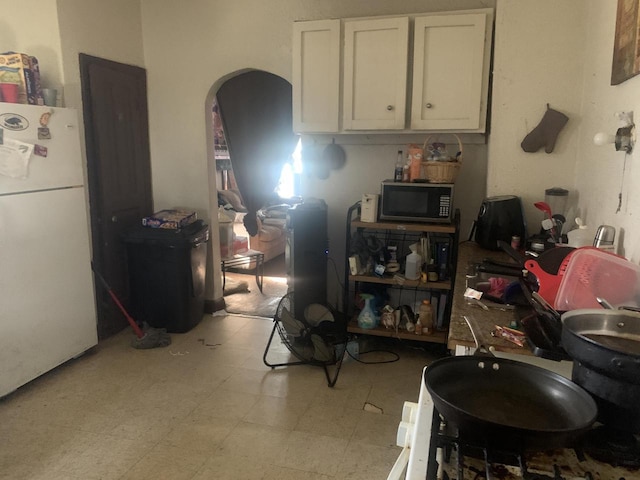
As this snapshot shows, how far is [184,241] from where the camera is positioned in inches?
136

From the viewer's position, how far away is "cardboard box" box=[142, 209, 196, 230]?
3539 millimetres

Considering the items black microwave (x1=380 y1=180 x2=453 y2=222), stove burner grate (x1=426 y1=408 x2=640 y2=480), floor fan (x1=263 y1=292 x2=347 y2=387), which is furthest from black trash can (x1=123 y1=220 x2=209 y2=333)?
stove burner grate (x1=426 y1=408 x2=640 y2=480)

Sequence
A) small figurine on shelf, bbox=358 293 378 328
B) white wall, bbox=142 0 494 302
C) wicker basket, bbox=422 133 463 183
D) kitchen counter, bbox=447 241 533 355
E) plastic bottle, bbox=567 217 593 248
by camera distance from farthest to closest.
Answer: white wall, bbox=142 0 494 302 → small figurine on shelf, bbox=358 293 378 328 → wicker basket, bbox=422 133 463 183 → plastic bottle, bbox=567 217 593 248 → kitchen counter, bbox=447 241 533 355

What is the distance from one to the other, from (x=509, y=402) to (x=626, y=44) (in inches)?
55.7

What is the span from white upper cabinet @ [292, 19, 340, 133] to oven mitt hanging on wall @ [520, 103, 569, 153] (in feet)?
3.94

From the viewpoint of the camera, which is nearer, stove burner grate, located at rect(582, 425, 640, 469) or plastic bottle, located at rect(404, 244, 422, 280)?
stove burner grate, located at rect(582, 425, 640, 469)

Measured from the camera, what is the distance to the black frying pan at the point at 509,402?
809 millimetres

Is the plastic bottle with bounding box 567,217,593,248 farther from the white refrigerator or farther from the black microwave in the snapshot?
the white refrigerator

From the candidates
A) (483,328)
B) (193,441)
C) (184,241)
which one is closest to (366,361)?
(193,441)

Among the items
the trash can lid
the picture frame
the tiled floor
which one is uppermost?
the picture frame

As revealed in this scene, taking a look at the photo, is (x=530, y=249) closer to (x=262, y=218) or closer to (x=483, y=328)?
(x=483, y=328)

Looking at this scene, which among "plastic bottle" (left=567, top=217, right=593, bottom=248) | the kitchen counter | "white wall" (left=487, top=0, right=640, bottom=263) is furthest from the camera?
"white wall" (left=487, top=0, right=640, bottom=263)

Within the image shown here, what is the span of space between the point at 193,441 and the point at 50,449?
0.67 meters

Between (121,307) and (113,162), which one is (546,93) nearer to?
(113,162)
